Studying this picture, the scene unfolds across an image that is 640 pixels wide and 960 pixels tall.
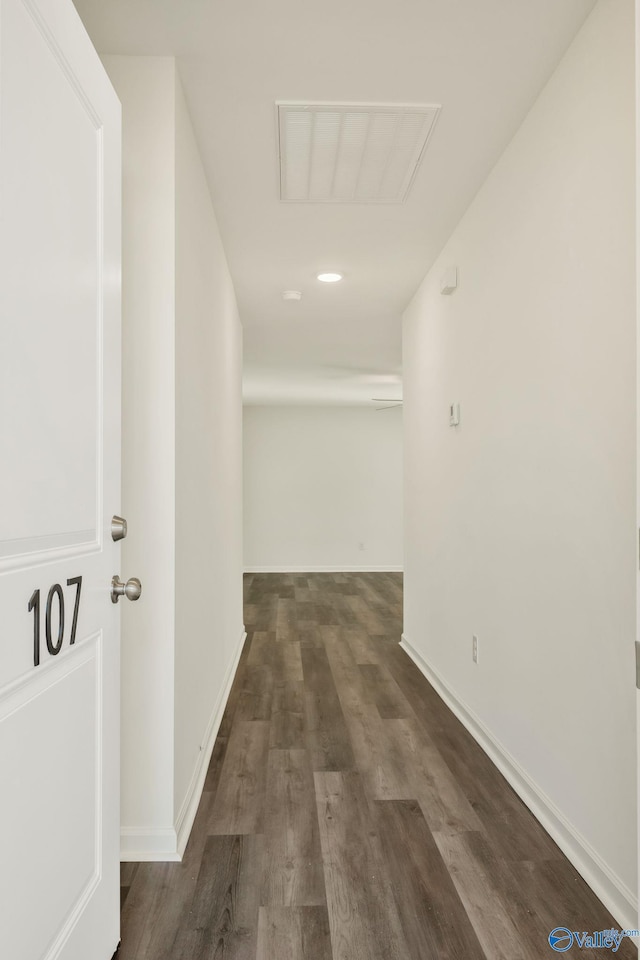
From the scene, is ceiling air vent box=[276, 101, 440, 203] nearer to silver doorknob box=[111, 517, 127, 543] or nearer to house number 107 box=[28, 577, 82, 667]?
silver doorknob box=[111, 517, 127, 543]

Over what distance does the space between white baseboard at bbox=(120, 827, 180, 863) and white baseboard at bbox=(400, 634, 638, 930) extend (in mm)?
1201

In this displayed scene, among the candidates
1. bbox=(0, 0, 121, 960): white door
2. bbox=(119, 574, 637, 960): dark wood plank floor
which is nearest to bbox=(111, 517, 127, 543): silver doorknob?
bbox=(0, 0, 121, 960): white door

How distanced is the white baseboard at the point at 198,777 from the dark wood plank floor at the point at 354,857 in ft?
0.13

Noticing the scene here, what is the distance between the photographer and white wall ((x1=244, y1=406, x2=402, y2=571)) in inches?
405

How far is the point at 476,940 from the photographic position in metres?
1.64

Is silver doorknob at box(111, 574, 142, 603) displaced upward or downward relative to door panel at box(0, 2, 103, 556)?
downward

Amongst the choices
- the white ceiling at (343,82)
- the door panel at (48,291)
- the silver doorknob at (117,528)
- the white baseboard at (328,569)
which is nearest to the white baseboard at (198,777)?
the silver doorknob at (117,528)

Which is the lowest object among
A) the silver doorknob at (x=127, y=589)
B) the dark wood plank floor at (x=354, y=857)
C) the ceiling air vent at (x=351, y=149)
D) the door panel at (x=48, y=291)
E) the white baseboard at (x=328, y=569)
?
the white baseboard at (x=328, y=569)

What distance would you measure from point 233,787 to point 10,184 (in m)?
2.25

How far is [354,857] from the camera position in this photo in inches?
80.1

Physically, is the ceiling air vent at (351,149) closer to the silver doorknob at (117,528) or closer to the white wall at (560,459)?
the white wall at (560,459)

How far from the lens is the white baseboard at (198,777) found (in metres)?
2.12

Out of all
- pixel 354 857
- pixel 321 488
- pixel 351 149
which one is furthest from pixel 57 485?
pixel 321 488

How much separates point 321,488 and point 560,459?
27.1 feet
